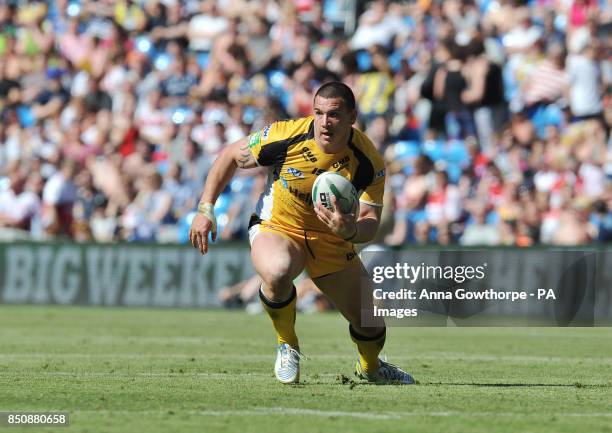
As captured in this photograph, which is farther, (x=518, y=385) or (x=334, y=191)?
(x=518, y=385)

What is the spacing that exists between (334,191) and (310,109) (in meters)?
13.8

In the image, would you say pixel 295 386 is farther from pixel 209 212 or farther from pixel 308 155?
pixel 308 155

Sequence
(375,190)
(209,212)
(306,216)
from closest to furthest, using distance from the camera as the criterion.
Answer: (209,212)
(375,190)
(306,216)

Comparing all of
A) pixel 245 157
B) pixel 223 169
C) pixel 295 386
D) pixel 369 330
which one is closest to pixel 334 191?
pixel 245 157

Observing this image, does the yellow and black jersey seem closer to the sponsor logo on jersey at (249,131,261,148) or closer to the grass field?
the sponsor logo on jersey at (249,131,261,148)

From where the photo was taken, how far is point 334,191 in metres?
8.88

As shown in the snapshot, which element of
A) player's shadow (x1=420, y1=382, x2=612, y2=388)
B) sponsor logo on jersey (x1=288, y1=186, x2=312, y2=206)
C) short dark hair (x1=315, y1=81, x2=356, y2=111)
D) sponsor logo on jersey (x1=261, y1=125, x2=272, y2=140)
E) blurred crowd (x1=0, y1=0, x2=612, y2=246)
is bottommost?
player's shadow (x1=420, y1=382, x2=612, y2=388)

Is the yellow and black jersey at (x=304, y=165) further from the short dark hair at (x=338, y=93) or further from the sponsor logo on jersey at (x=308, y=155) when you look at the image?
the short dark hair at (x=338, y=93)

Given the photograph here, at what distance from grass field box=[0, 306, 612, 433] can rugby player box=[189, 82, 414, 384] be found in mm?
424

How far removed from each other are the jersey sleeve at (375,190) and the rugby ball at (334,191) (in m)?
0.53

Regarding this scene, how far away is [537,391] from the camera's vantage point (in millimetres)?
9250

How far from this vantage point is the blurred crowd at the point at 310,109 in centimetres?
2014

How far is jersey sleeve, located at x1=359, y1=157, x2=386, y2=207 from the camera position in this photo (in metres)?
9.55

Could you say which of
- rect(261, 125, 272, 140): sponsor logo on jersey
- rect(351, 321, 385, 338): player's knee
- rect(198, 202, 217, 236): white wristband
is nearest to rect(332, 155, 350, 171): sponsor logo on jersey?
rect(261, 125, 272, 140): sponsor logo on jersey
